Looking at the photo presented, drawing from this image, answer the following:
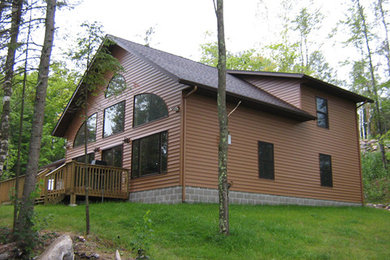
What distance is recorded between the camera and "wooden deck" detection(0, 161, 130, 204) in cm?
1373

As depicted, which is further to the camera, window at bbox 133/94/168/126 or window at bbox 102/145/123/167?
window at bbox 102/145/123/167

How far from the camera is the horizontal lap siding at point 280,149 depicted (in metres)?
13.5

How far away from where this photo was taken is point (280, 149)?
52.0ft

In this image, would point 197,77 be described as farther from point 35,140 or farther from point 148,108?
point 35,140

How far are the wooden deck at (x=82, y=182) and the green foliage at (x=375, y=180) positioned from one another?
14.3 m

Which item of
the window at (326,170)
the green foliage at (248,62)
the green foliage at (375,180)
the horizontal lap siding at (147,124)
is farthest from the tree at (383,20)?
the horizontal lap siding at (147,124)

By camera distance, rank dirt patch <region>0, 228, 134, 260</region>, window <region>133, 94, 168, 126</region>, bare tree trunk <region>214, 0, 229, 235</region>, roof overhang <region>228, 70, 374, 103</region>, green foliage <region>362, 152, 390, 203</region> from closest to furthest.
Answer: dirt patch <region>0, 228, 134, 260</region> < bare tree trunk <region>214, 0, 229, 235</region> < window <region>133, 94, 168, 126</region> < roof overhang <region>228, 70, 374, 103</region> < green foliage <region>362, 152, 390, 203</region>

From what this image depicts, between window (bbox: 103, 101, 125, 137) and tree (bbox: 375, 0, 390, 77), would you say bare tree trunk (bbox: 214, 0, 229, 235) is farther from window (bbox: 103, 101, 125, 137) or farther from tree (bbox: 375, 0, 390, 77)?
tree (bbox: 375, 0, 390, 77)

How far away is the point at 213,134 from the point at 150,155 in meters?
2.32

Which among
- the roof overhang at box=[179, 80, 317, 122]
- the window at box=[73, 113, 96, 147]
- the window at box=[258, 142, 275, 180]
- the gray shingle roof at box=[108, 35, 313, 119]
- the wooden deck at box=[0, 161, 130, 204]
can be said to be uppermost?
the gray shingle roof at box=[108, 35, 313, 119]

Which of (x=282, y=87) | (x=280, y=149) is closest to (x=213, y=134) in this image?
(x=280, y=149)

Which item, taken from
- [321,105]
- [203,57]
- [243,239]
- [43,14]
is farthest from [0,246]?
[203,57]

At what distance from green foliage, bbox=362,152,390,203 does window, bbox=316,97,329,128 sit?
6.61m

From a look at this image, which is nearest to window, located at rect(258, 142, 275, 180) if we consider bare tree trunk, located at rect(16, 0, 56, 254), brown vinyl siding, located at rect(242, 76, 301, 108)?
brown vinyl siding, located at rect(242, 76, 301, 108)
